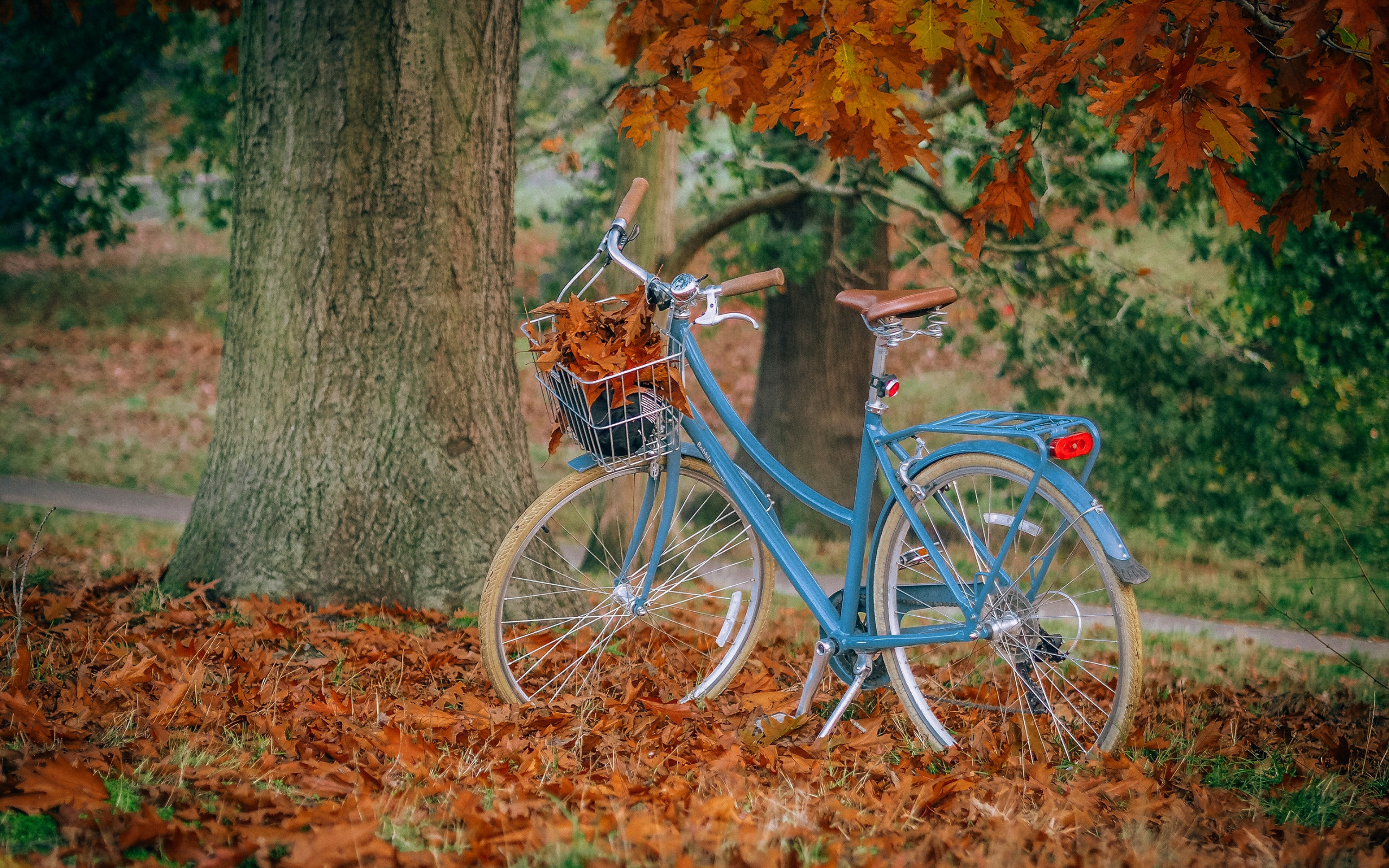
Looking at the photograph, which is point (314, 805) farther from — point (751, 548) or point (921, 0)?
point (921, 0)

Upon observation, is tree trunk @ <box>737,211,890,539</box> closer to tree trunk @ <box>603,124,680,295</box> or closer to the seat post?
tree trunk @ <box>603,124,680,295</box>

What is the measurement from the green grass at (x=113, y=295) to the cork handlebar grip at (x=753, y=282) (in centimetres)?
1605

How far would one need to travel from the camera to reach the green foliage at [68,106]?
757 centimetres

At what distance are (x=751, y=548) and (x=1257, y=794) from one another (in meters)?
1.61

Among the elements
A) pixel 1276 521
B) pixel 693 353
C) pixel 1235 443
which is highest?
pixel 693 353

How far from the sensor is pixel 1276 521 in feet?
27.7

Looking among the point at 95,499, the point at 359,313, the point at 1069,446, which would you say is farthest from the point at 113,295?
the point at 1069,446

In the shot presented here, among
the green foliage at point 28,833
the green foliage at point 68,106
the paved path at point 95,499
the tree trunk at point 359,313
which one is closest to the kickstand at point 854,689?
the tree trunk at point 359,313

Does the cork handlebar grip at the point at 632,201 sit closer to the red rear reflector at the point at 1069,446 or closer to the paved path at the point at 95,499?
the red rear reflector at the point at 1069,446

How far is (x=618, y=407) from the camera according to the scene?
2.97 m

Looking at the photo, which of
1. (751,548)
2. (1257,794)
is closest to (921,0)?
(751,548)

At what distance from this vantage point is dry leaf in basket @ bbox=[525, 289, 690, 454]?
291 cm

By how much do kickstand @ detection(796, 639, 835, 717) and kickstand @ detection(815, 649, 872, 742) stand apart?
0.03 m

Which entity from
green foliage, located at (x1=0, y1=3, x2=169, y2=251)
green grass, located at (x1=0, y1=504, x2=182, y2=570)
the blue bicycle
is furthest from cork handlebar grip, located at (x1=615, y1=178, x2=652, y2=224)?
green foliage, located at (x1=0, y1=3, x2=169, y2=251)
